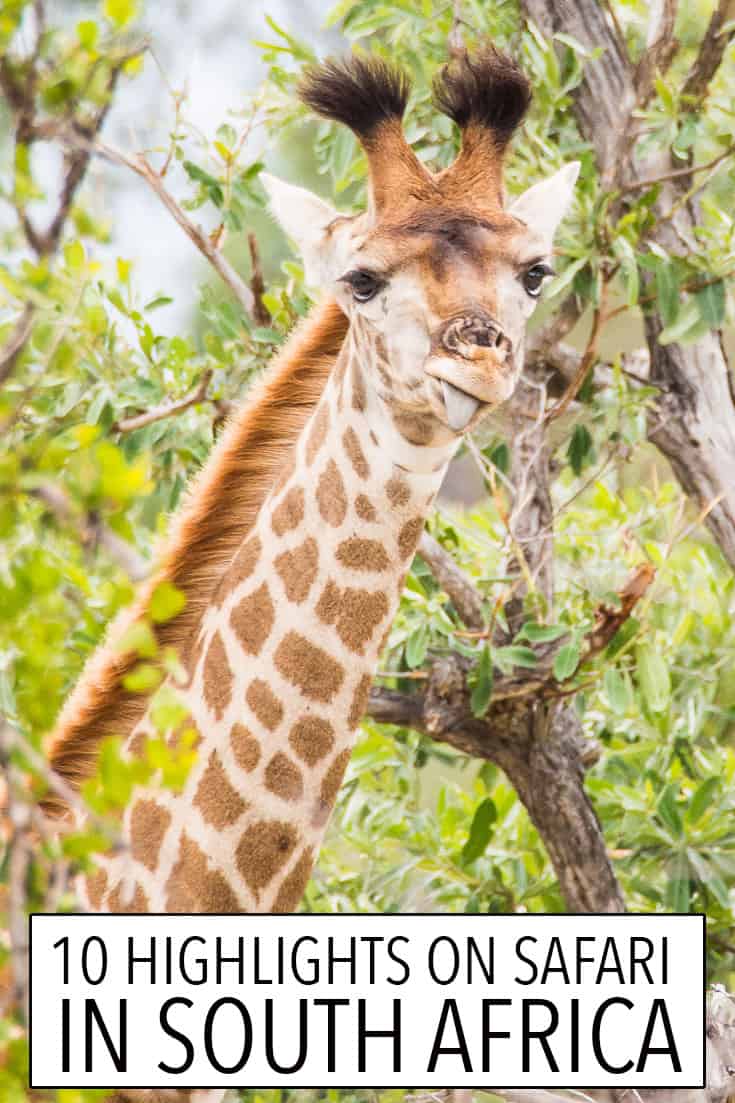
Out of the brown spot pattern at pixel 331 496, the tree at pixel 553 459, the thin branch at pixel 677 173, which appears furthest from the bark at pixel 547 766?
the thin branch at pixel 677 173

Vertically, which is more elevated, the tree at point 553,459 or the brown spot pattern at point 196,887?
the tree at point 553,459

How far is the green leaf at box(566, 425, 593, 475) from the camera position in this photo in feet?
11.3

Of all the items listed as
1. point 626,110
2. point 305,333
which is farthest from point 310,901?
point 626,110

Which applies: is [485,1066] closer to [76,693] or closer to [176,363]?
[76,693]

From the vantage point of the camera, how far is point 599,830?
3.27 meters

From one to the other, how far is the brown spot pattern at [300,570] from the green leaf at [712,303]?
4.05 ft

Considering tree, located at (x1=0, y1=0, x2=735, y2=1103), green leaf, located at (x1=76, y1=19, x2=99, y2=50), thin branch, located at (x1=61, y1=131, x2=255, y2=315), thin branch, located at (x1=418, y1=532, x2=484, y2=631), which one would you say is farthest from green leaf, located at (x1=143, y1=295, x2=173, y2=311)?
green leaf, located at (x1=76, y1=19, x2=99, y2=50)

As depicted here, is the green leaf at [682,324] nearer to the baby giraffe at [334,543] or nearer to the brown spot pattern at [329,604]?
the baby giraffe at [334,543]

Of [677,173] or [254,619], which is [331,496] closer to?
[254,619]

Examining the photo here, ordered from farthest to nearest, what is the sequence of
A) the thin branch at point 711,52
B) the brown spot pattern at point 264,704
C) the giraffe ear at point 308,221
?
the thin branch at point 711,52 → the giraffe ear at point 308,221 → the brown spot pattern at point 264,704

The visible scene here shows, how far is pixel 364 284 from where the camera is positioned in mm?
2182

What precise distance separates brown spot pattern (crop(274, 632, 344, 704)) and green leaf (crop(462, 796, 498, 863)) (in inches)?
41.9

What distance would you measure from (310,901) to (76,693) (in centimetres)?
139

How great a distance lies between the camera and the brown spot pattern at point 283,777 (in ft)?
7.27
